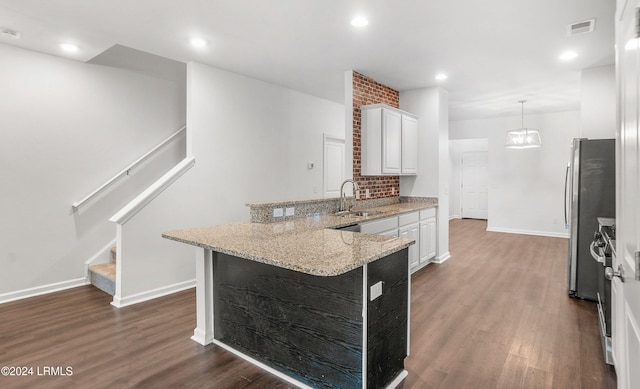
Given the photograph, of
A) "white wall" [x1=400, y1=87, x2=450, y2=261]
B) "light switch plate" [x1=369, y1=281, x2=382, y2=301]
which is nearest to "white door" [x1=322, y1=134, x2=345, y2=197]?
"white wall" [x1=400, y1=87, x2=450, y2=261]

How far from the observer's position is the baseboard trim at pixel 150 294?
346 centimetres

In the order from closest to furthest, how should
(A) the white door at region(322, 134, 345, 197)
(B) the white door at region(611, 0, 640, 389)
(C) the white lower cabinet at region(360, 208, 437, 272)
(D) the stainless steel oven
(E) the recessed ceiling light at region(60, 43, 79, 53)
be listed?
(B) the white door at region(611, 0, 640, 389) < (D) the stainless steel oven < (E) the recessed ceiling light at region(60, 43, 79, 53) < (C) the white lower cabinet at region(360, 208, 437, 272) < (A) the white door at region(322, 134, 345, 197)

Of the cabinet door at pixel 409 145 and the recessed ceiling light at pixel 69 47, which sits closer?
the recessed ceiling light at pixel 69 47

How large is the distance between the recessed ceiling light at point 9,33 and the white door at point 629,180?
448cm

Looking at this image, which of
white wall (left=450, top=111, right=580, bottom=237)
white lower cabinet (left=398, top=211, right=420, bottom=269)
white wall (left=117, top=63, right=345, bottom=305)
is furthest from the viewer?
white wall (left=450, top=111, right=580, bottom=237)

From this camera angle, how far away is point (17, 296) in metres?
3.65

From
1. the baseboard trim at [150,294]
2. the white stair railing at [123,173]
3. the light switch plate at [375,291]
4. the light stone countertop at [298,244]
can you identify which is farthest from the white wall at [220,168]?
the light switch plate at [375,291]

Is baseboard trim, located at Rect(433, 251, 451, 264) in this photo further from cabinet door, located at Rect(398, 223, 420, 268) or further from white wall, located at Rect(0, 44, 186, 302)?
white wall, located at Rect(0, 44, 186, 302)

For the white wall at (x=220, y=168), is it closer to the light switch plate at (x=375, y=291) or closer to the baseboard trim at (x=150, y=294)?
the baseboard trim at (x=150, y=294)

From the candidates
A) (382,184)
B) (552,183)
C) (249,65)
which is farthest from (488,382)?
(552,183)

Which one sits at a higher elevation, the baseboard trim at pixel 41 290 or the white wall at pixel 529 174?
the white wall at pixel 529 174

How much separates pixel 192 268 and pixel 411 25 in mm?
3471

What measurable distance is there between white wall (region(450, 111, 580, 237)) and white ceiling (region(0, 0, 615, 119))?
10.0 feet

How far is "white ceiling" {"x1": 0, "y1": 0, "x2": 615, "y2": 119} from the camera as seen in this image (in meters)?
2.73
